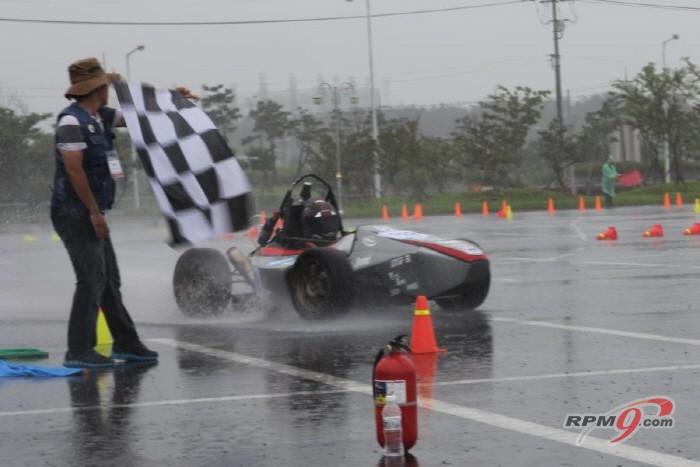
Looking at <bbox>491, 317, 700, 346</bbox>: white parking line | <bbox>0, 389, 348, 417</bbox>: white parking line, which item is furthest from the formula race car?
<bbox>0, 389, 348, 417</bbox>: white parking line

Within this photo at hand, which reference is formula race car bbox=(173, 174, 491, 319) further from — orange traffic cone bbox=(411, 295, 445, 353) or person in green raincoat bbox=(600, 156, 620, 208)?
person in green raincoat bbox=(600, 156, 620, 208)

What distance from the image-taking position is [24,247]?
104ft

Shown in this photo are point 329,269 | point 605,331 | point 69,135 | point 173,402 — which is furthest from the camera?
point 329,269

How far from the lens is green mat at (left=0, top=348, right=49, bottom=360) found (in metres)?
10.6

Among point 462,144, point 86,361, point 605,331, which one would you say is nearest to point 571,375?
point 605,331

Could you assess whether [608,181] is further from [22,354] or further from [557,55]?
[22,354]

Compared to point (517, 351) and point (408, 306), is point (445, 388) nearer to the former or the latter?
point (517, 351)

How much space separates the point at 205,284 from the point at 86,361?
4.14 metres

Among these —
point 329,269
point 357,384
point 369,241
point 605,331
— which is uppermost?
point 369,241

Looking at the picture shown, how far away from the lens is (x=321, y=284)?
42.4 ft

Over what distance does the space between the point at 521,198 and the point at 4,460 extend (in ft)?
166

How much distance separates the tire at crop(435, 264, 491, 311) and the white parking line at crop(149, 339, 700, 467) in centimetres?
355

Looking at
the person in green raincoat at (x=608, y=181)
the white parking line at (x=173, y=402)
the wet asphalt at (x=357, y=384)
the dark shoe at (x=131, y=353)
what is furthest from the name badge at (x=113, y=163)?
the person in green raincoat at (x=608, y=181)

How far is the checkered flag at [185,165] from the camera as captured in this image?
1064 cm
